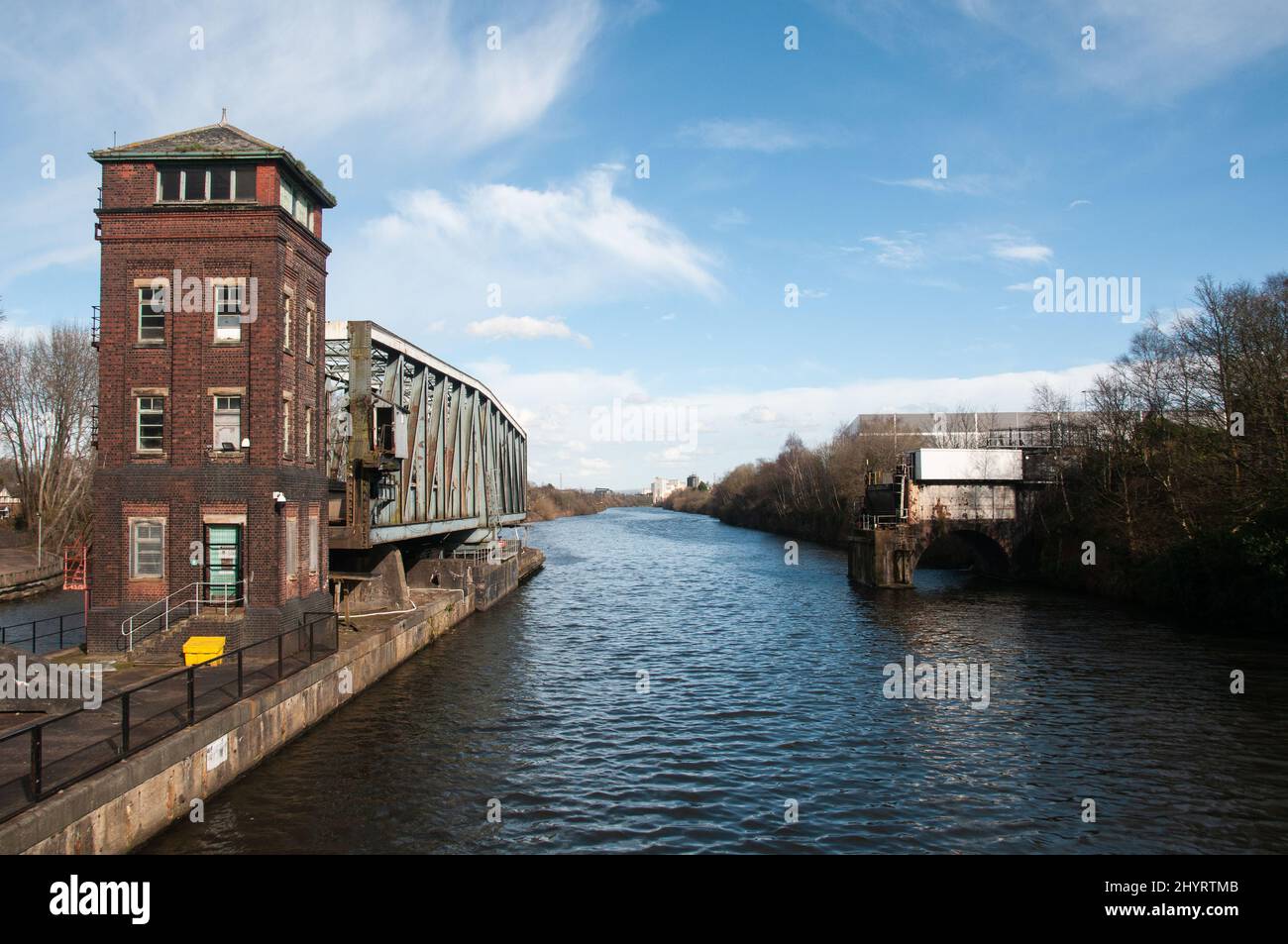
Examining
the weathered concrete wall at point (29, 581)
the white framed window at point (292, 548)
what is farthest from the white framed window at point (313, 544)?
the weathered concrete wall at point (29, 581)

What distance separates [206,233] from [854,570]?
42831 mm

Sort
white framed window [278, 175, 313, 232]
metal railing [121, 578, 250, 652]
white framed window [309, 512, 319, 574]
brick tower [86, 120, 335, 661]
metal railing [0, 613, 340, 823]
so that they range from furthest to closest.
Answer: white framed window [309, 512, 319, 574] < white framed window [278, 175, 313, 232] < brick tower [86, 120, 335, 661] < metal railing [121, 578, 250, 652] < metal railing [0, 613, 340, 823]

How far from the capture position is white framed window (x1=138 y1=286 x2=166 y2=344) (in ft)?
73.3

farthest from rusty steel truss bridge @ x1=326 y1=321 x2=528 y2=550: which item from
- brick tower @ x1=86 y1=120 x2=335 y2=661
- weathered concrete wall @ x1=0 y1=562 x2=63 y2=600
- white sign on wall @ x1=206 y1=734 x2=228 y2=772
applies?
weathered concrete wall @ x1=0 y1=562 x2=63 y2=600

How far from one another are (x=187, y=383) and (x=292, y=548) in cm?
520

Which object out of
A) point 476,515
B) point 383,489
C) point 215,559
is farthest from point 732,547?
point 215,559

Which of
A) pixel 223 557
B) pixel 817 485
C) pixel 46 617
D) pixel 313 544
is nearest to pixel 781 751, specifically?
pixel 313 544

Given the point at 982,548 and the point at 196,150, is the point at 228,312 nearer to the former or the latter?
the point at 196,150

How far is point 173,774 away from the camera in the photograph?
1335 centimetres

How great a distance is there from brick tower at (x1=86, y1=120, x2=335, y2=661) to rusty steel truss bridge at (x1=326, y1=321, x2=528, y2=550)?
5.76 m

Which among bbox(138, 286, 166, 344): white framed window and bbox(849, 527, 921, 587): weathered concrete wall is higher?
bbox(138, 286, 166, 344): white framed window

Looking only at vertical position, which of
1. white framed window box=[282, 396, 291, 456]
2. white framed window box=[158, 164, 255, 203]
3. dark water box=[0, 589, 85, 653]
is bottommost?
dark water box=[0, 589, 85, 653]

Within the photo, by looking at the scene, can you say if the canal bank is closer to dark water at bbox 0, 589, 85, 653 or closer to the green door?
the green door

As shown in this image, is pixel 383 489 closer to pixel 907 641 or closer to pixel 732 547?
pixel 907 641
